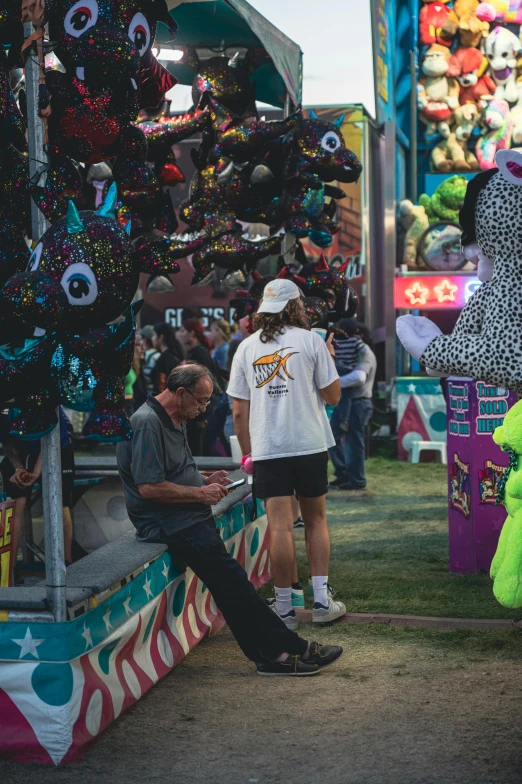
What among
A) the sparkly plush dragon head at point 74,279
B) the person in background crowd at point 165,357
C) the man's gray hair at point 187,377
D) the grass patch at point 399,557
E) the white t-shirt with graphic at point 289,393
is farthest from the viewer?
the person in background crowd at point 165,357

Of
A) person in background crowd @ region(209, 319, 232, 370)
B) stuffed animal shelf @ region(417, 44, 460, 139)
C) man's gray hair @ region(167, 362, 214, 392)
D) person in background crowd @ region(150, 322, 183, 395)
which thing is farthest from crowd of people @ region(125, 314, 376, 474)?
stuffed animal shelf @ region(417, 44, 460, 139)

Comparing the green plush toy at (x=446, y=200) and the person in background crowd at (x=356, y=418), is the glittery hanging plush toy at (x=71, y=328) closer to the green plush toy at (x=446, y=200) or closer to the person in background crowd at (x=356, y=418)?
the person in background crowd at (x=356, y=418)

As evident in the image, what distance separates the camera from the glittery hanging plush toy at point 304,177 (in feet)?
22.6

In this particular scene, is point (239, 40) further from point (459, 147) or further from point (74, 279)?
point (459, 147)

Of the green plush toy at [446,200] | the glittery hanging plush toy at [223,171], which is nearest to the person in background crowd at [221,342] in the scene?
the glittery hanging plush toy at [223,171]

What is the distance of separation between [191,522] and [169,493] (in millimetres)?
176

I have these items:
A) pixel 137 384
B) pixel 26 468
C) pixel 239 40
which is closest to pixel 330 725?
pixel 26 468

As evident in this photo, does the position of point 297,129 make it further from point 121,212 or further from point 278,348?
point 278,348

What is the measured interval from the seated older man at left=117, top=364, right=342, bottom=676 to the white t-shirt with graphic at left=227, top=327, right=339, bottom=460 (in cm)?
62

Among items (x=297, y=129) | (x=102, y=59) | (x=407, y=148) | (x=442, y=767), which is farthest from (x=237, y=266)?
(x=407, y=148)

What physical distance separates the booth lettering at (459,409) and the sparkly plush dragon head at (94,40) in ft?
10.0

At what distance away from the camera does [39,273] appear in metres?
3.46

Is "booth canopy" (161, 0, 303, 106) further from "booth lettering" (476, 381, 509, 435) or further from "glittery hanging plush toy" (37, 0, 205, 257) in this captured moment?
"glittery hanging plush toy" (37, 0, 205, 257)

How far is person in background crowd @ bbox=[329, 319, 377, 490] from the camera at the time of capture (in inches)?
385
